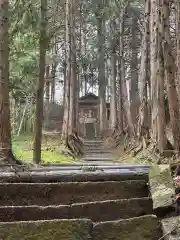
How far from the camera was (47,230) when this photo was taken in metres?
4.17

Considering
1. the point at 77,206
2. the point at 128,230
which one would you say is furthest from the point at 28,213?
the point at 128,230

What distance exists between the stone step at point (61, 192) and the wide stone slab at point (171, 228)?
3.70ft

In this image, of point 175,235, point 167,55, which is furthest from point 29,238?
point 167,55

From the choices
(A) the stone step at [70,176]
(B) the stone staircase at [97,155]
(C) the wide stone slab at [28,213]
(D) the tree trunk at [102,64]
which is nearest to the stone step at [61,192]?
(A) the stone step at [70,176]

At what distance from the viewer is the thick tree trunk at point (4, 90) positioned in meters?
9.56

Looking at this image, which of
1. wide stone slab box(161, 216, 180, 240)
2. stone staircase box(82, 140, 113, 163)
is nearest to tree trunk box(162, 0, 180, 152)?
wide stone slab box(161, 216, 180, 240)

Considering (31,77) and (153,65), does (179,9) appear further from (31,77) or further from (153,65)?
(31,77)

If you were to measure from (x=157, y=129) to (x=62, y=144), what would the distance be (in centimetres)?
794

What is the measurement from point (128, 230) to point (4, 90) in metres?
6.12

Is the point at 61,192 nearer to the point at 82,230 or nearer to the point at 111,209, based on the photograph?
the point at 111,209

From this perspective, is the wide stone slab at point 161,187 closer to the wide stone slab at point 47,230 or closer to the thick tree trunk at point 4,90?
the wide stone slab at point 47,230

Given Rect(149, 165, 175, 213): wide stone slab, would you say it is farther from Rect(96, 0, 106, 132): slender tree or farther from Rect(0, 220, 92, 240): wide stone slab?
Rect(96, 0, 106, 132): slender tree

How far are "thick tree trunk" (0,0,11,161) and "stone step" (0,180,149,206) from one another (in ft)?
13.2

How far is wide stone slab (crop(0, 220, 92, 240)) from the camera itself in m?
4.10
